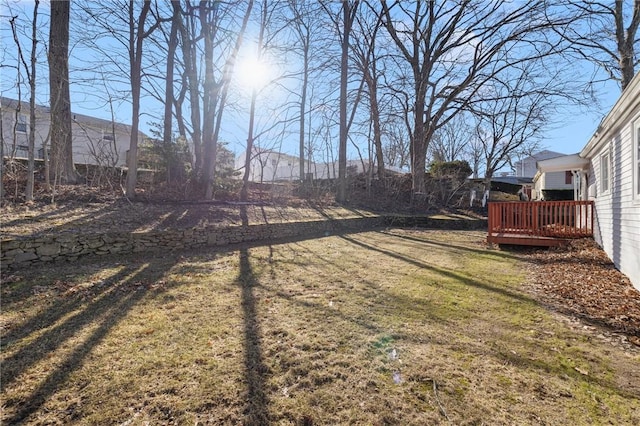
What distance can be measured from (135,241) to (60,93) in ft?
17.8

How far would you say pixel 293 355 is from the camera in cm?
265

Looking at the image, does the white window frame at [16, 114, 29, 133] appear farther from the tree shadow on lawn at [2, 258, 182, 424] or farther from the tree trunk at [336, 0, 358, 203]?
the tree trunk at [336, 0, 358, 203]

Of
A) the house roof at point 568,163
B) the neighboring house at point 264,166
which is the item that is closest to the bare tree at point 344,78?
the neighboring house at point 264,166

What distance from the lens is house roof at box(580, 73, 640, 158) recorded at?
422cm

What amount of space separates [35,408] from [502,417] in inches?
121

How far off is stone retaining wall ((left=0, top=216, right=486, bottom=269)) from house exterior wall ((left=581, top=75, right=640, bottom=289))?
7126mm

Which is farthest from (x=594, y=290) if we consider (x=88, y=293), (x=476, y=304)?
(x=88, y=293)

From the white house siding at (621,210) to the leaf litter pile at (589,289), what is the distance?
0.75 ft

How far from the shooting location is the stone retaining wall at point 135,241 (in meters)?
4.92

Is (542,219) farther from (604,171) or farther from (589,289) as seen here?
(589,289)

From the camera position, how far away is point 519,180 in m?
31.9

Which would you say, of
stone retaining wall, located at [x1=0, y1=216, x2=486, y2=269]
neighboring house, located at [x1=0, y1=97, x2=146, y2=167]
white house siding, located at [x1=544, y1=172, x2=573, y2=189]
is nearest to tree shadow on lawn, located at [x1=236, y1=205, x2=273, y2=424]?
stone retaining wall, located at [x1=0, y1=216, x2=486, y2=269]

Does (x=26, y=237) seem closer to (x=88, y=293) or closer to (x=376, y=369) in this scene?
(x=88, y=293)

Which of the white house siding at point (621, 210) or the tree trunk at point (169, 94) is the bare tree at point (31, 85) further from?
the white house siding at point (621, 210)
